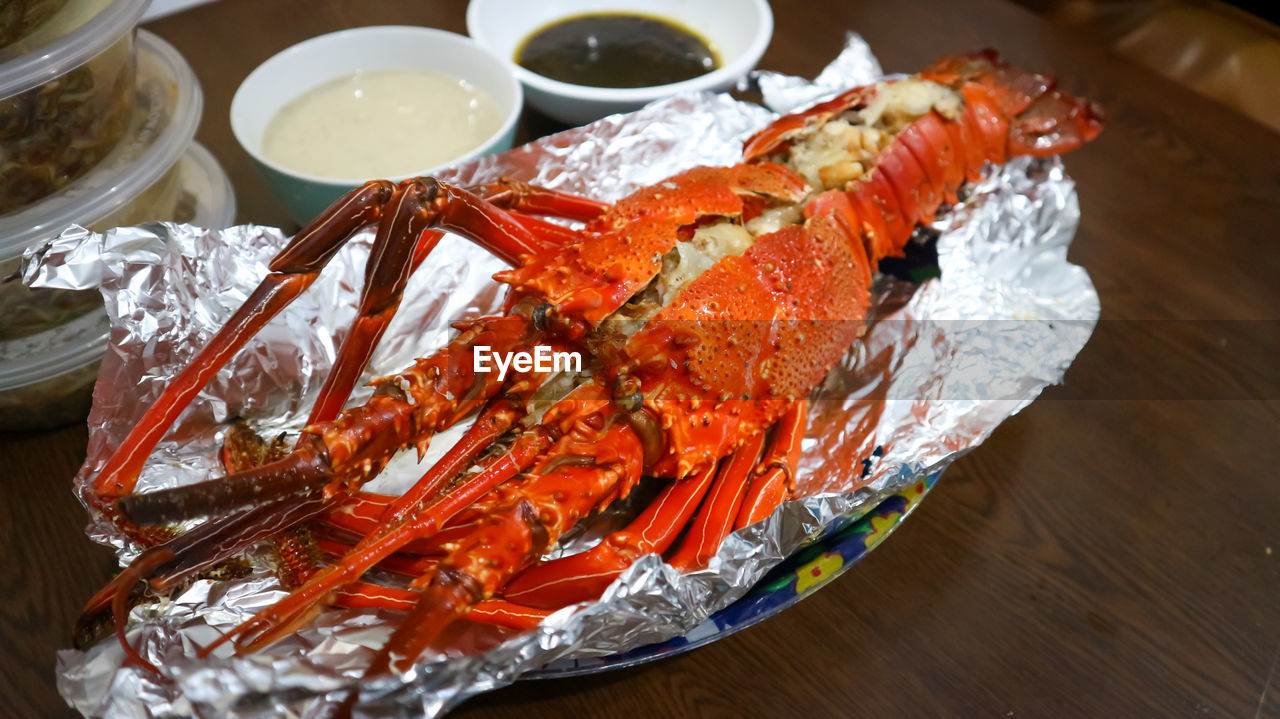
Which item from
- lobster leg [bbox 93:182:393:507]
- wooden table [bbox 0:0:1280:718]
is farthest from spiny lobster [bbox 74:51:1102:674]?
wooden table [bbox 0:0:1280:718]

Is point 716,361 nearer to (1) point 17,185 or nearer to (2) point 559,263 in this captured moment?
(2) point 559,263

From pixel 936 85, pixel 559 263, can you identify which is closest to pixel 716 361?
pixel 559 263

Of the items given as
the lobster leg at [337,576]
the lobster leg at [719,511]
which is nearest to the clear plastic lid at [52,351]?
the lobster leg at [337,576]

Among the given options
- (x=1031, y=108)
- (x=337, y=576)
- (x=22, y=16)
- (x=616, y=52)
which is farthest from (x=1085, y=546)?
(x=22, y=16)

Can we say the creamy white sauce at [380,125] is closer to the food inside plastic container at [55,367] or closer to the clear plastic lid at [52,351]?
the food inside plastic container at [55,367]

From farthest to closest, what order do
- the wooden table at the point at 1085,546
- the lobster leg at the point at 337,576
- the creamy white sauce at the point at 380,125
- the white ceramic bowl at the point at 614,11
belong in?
the white ceramic bowl at the point at 614,11, the creamy white sauce at the point at 380,125, the wooden table at the point at 1085,546, the lobster leg at the point at 337,576

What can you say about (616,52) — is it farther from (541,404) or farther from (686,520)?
(686,520)

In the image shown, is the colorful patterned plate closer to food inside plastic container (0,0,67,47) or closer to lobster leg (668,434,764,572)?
lobster leg (668,434,764,572)
